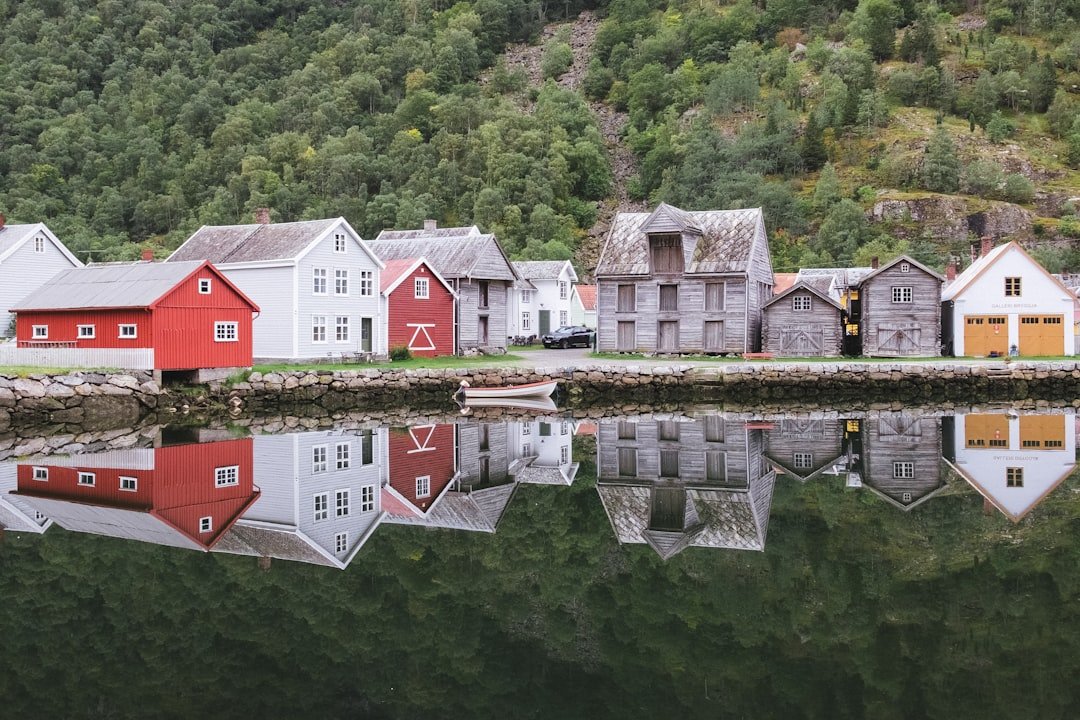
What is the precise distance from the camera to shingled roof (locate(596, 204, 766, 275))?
46.1m

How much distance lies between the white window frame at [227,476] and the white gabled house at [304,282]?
19310 millimetres

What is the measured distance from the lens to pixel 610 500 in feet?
57.3

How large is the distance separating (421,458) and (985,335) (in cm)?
3403


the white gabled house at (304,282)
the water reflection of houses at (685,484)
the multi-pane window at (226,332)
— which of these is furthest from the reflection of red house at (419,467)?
the white gabled house at (304,282)

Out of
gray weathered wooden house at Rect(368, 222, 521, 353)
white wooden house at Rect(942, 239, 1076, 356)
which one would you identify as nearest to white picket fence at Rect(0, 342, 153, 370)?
gray weathered wooden house at Rect(368, 222, 521, 353)

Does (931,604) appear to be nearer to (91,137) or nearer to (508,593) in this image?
(508,593)

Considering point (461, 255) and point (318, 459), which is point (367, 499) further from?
point (461, 255)

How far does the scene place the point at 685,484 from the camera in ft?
62.1

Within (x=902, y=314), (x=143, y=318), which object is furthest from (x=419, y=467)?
(x=902, y=314)

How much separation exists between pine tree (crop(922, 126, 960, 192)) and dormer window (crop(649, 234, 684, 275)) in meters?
50.8

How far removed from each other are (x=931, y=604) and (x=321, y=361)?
105ft

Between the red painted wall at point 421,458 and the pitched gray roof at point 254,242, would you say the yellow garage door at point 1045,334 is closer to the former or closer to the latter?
the red painted wall at point 421,458

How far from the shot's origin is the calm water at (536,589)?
8.35 m

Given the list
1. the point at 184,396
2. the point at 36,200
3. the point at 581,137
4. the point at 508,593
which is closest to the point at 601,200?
the point at 581,137
